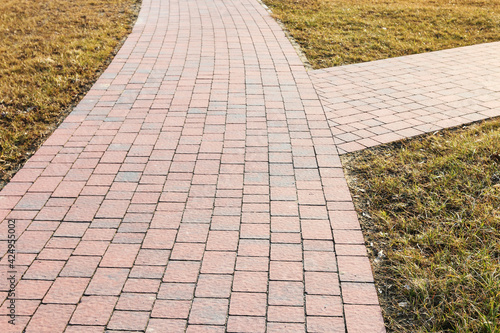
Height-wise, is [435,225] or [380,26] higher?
[380,26]


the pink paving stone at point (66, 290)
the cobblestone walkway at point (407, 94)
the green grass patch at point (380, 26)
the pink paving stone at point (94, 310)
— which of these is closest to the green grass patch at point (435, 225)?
the cobblestone walkway at point (407, 94)

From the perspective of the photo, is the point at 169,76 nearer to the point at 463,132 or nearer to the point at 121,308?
the point at 463,132

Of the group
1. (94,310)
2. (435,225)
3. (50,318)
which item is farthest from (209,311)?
(435,225)

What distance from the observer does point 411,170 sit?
387cm

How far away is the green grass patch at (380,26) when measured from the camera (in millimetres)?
7074

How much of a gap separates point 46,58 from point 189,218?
4.33m

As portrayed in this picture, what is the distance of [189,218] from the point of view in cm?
Answer: 334

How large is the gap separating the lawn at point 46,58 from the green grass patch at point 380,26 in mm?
2944

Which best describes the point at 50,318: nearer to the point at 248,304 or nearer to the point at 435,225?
the point at 248,304

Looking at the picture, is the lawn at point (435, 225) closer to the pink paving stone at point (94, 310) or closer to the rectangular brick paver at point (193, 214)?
the rectangular brick paver at point (193, 214)

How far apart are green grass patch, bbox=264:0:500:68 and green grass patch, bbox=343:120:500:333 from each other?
107 inches

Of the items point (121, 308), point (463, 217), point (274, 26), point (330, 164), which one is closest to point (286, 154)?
point (330, 164)

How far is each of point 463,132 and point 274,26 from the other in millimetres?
4597

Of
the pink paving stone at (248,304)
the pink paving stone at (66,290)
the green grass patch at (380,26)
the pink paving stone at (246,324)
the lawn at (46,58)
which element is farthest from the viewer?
the green grass patch at (380,26)
